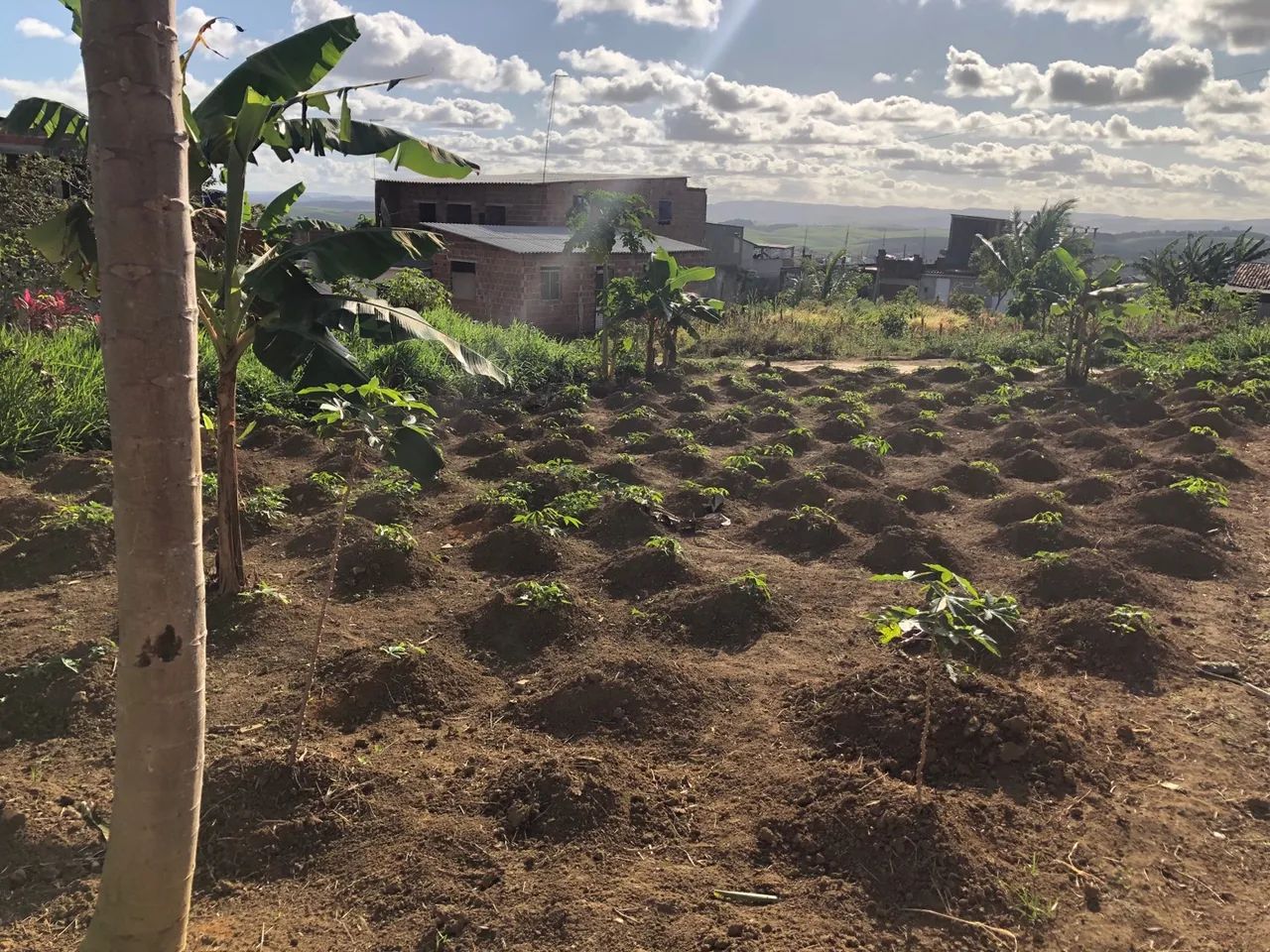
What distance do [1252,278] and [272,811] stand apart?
45.2 meters

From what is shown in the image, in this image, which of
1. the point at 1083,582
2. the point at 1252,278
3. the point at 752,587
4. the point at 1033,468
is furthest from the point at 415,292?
the point at 1252,278

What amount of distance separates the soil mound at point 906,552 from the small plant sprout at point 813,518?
492mm

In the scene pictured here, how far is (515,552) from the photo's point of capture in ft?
21.8

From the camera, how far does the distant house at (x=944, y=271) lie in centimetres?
4894

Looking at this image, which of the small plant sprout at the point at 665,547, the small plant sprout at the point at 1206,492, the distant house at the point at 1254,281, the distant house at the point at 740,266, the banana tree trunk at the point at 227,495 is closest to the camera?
the banana tree trunk at the point at 227,495

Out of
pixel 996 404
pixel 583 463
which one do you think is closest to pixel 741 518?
pixel 583 463

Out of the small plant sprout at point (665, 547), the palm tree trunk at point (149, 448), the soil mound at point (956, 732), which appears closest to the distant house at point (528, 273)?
the small plant sprout at point (665, 547)

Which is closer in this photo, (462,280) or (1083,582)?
(1083,582)

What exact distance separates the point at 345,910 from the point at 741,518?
5.64m

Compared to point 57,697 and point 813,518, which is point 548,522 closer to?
point 813,518

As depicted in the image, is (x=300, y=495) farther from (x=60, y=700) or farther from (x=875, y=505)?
(x=875, y=505)

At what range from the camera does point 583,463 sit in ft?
32.5

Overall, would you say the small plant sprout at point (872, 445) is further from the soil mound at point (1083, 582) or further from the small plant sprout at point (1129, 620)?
the small plant sprout at point (1129, 620)

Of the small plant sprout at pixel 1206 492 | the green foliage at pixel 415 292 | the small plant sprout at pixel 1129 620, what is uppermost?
the green foliage at pixel 415 292
